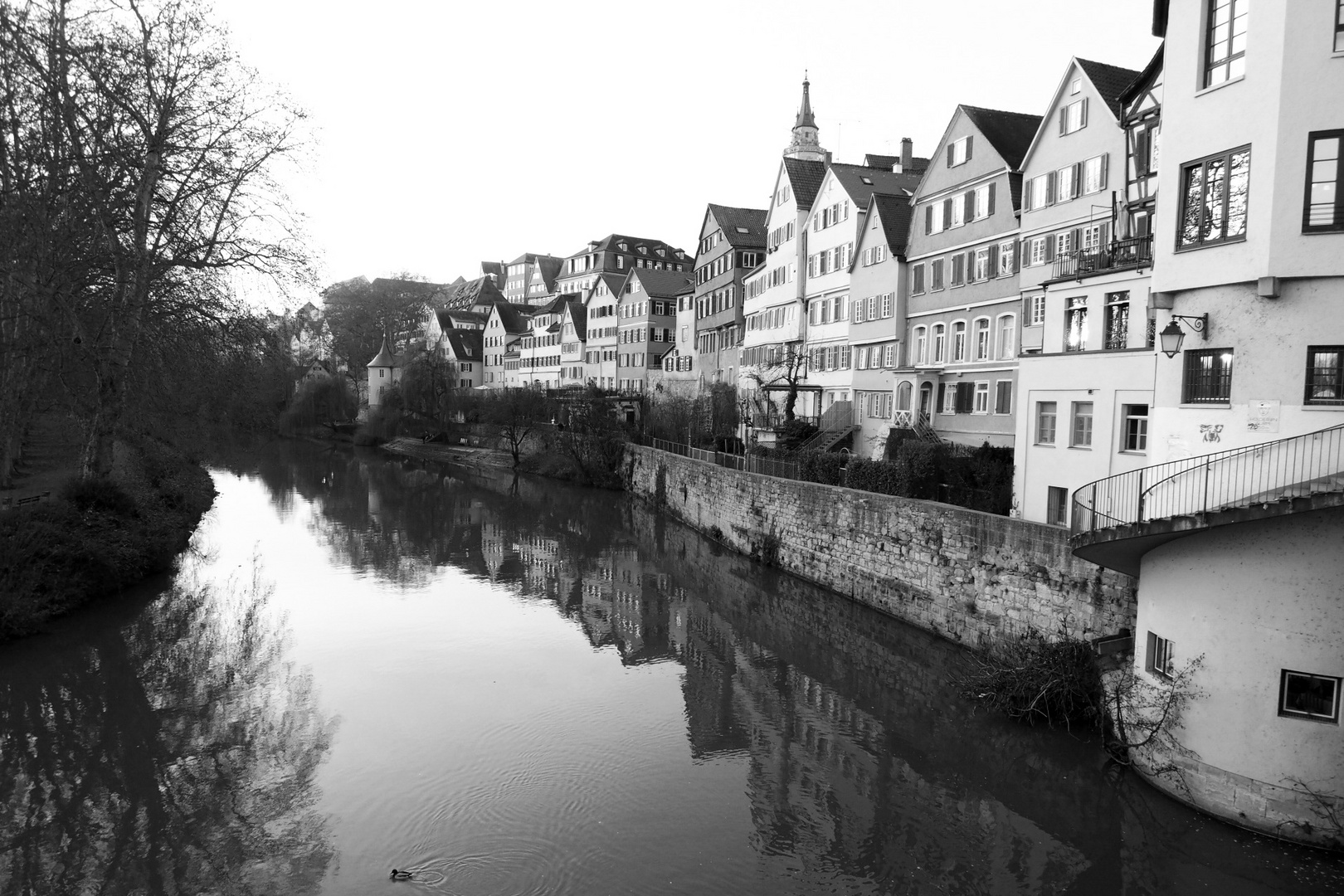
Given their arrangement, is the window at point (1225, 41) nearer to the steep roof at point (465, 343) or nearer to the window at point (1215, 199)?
the window at point (1215, 199)

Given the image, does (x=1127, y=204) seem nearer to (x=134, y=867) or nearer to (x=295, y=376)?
(x=134, y=867)

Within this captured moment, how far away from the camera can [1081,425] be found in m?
18.2

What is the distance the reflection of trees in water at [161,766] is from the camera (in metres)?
10.1

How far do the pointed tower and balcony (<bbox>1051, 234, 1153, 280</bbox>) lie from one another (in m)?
47.6

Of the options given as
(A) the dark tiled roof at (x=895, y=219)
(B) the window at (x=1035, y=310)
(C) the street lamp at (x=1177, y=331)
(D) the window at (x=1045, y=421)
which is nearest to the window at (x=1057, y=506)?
(D) the window at (x=1045, y=421)

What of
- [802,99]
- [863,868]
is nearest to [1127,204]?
[863,868]

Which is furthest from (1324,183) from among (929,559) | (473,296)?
(473,296)

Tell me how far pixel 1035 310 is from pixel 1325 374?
474 inches

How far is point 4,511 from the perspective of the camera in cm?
1847

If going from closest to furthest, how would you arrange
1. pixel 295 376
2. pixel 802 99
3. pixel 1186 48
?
pixel 1186 48 < pixel 802 99 < pixel 295 376

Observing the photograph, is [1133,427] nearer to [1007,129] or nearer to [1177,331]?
[1177,331]

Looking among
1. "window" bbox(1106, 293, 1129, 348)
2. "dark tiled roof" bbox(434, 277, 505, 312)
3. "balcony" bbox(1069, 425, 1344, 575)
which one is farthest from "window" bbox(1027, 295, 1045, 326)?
"dark tiled roof" bbox(434, 277, 505, 312)

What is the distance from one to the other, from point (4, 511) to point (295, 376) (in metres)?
53.0

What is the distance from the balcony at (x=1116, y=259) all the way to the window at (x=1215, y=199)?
5.41m
